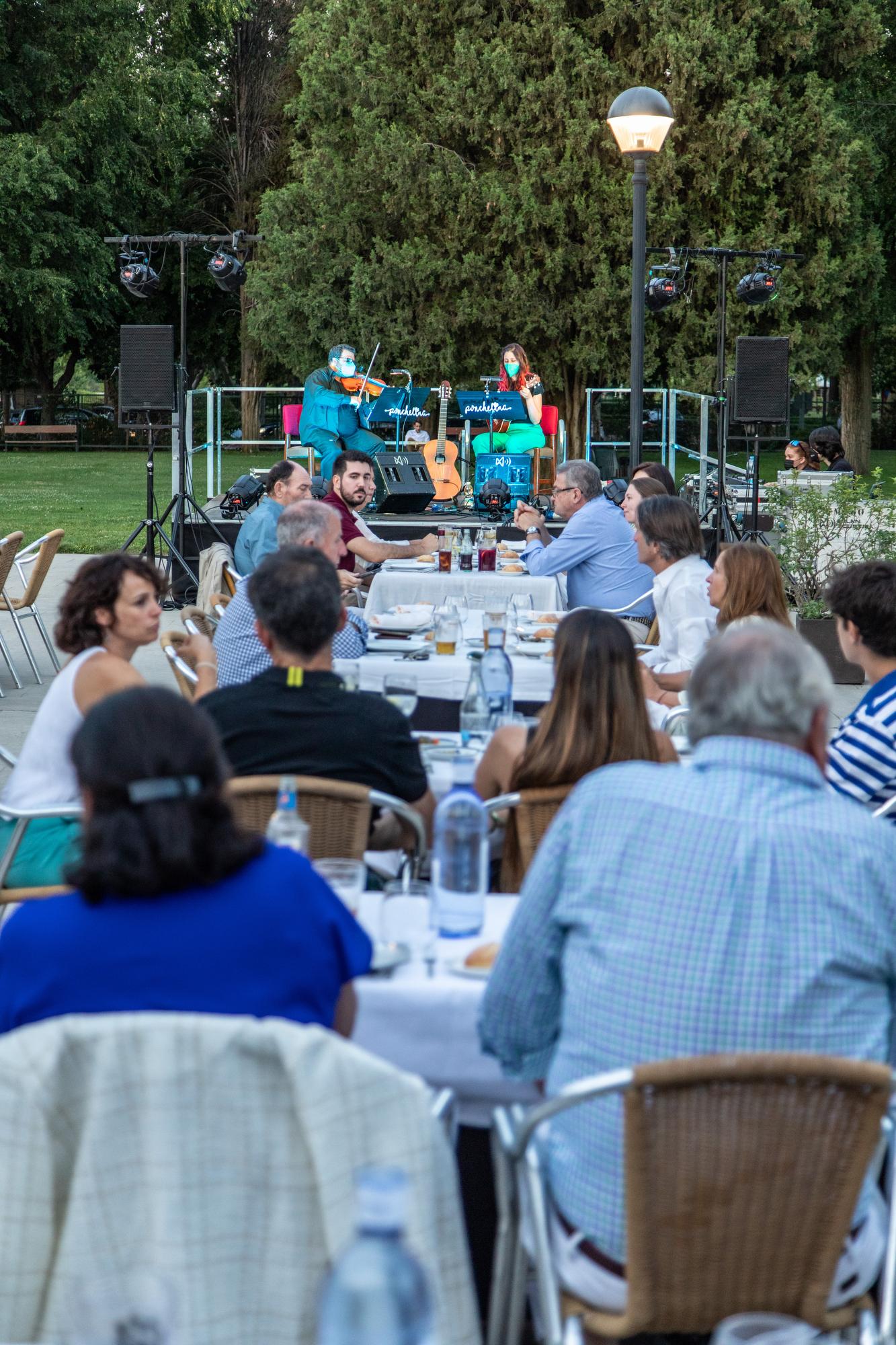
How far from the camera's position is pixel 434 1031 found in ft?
7.29

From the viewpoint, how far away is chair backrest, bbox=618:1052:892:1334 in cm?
164

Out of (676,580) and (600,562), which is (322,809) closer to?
(676,580)

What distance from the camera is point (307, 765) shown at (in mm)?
2918

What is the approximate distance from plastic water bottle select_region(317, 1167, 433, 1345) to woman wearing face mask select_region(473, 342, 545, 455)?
1314 cm

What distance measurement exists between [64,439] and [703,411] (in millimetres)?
21964

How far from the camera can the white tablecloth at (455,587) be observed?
7.52 metres

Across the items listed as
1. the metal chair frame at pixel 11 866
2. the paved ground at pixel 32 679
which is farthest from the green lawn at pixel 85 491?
the metal chair frame at pixel 11 866

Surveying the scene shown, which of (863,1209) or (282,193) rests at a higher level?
(282,193)

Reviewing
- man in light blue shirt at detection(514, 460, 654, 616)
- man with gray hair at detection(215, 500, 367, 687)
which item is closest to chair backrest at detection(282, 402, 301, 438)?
man in light blue shirt at detection(514, 460, 654, 616)

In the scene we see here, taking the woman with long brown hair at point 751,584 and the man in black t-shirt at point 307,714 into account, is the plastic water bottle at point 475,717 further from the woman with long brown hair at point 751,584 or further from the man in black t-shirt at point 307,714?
the woman with long brown hair at point 751,584

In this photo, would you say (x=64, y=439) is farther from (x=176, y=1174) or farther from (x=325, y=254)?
(x=176, y=1174)

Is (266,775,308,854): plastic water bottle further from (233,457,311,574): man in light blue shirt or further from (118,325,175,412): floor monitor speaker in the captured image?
(118,325,175,412): floor monitor speaker

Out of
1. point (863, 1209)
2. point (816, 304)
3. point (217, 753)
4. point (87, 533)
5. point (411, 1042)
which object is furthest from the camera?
point (816, 304)

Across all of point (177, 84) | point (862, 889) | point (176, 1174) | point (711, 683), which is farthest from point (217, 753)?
point (177, 84)
